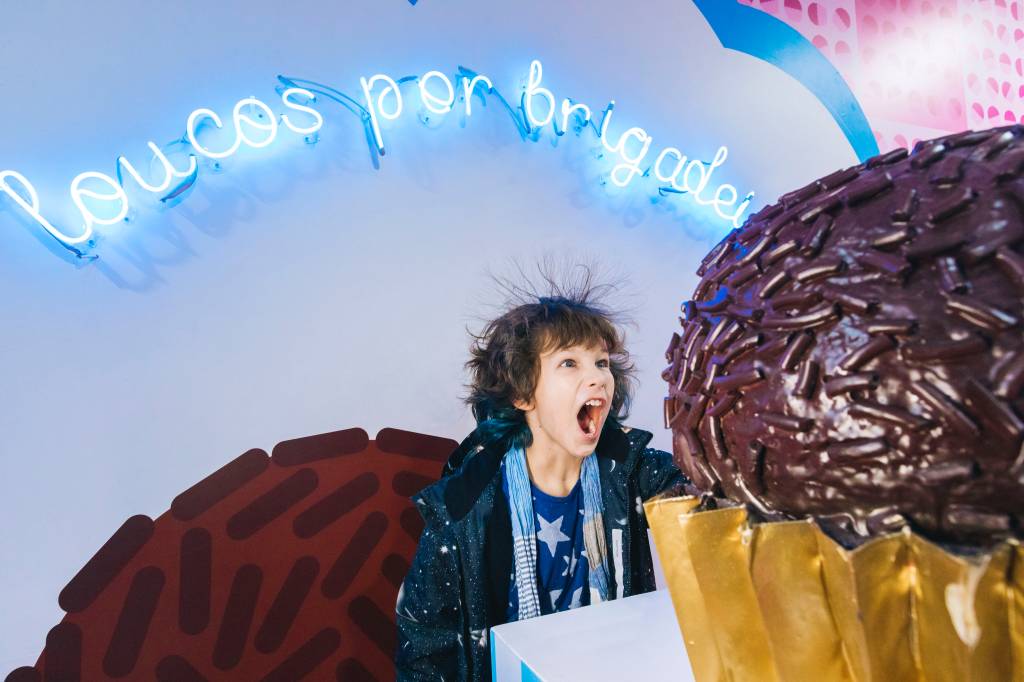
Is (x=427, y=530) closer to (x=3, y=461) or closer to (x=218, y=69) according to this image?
(x=3, y=461)

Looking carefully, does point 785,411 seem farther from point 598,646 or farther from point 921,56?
point 921,56

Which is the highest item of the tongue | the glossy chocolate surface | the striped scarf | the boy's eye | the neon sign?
the neon sign

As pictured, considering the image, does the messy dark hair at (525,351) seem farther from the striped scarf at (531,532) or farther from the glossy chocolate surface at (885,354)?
the glossy chocolate surface at (885,354)

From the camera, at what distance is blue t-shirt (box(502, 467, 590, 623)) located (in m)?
1.95

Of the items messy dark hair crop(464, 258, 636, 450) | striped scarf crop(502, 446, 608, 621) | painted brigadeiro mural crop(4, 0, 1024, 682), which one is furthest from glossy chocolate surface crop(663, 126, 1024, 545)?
messy dark hair crop(464, 258, 636, 450)

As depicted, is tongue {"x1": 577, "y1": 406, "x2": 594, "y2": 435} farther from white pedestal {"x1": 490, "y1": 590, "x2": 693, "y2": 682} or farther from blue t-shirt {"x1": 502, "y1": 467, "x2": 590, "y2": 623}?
white pedestal {"x1": 490, "y1": 590, "x2": 693, "y2": 682}

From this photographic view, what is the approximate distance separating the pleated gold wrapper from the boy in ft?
4.52

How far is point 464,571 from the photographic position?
186cm

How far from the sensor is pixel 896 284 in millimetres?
426

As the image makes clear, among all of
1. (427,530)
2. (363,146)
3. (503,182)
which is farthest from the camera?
(503,182)

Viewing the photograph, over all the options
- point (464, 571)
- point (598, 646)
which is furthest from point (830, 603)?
point (464, 571)

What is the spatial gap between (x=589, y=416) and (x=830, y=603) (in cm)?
164

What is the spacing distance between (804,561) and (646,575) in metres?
1.86

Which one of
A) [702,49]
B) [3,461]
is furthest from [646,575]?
[702,49]
